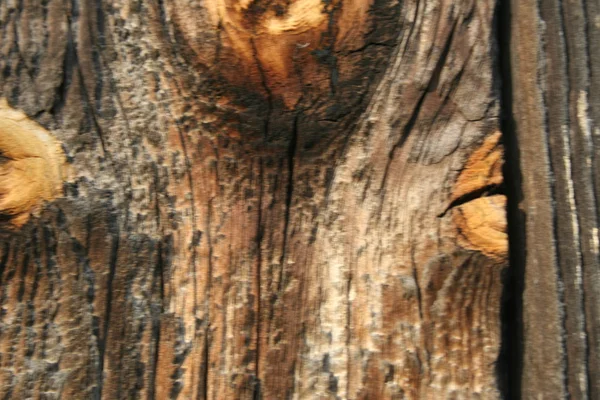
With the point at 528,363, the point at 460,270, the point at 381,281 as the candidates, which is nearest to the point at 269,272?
the point at 381,281

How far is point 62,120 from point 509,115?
63 centimetres

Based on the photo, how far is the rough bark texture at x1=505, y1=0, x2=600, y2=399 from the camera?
0.79 m

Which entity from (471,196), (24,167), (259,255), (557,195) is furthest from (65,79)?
(557,195)

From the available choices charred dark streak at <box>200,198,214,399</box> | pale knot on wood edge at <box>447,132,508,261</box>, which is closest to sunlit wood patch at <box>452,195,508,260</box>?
pale knot on wood edge at <box>447,132,508,261</box>

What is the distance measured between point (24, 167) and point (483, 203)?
1.98 ft

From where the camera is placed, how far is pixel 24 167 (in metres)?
0.75

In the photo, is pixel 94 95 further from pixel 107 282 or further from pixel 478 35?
pixel 478 35

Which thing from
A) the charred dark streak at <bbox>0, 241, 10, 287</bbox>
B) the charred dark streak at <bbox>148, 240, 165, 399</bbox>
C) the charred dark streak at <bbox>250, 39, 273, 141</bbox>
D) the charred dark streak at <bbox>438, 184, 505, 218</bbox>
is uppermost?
the charred dark streak at <bbox>250, 39, 273, 141</bbox>

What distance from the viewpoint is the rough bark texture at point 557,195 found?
79 centimetres

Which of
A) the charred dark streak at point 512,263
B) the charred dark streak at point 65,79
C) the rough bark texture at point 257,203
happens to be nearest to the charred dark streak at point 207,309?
the rough bark texture at point 257,203

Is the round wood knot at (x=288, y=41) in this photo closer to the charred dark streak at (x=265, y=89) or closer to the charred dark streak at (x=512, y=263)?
the charred dark streak at (x=265, y=89)

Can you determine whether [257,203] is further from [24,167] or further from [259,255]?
[24,167]

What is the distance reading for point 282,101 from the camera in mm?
780

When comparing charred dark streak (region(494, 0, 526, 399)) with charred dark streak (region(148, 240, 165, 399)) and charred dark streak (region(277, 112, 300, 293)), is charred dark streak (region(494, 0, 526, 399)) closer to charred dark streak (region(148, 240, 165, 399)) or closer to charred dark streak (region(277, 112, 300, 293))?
charred dark streak (region(277, 112, 300, 293))
